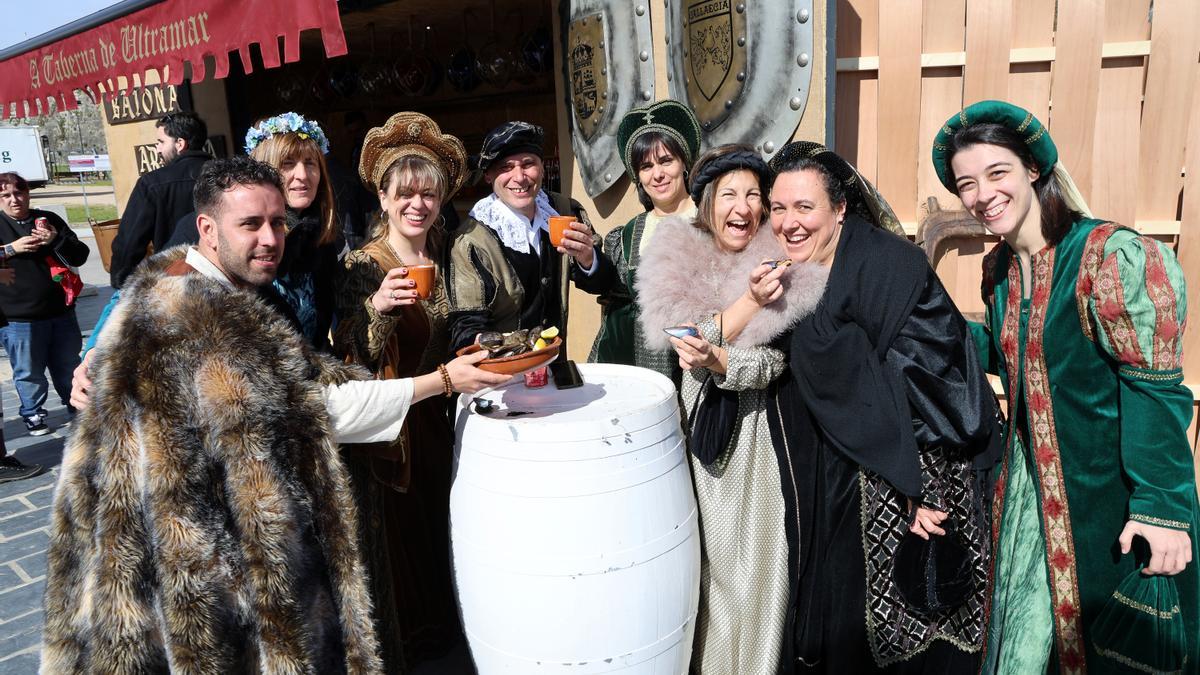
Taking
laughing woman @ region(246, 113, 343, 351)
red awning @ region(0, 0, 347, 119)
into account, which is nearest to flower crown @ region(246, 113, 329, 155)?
laughing woman @ region(246, 113, 343, 351)

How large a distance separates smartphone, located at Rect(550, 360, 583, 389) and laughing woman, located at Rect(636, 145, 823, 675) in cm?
27

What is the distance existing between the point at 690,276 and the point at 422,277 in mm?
812

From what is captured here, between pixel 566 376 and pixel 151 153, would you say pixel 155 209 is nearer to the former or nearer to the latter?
pixel 566 376

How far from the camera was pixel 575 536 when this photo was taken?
1856 millimetres

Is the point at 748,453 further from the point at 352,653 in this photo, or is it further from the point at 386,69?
the point at 386,69

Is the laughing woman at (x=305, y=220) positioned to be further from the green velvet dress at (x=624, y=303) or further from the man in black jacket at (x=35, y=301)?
the man in black jacket at (x=35, y=301)

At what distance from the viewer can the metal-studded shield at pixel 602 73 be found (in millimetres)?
3561

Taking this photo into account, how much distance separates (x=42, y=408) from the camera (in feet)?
18.7

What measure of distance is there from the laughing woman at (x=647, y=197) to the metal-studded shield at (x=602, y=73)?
0.78 meters

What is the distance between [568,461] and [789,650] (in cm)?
98

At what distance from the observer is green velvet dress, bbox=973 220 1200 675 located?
1.80m

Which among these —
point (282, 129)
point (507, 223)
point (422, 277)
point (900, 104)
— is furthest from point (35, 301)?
point (900, 104)

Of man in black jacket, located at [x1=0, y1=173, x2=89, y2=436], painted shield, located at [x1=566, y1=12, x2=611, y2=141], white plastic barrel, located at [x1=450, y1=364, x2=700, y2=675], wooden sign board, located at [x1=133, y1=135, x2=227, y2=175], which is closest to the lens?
white plastic barrel, located at [x1=450, y1=364, x2=700, y2=675]

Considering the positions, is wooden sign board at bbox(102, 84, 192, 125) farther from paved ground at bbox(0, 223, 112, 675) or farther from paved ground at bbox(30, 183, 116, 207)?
paved ground at bbox(30, 183, 116, 207)
